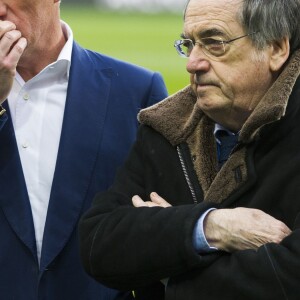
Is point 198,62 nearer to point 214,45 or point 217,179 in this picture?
point 214,45

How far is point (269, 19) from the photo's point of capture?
365cm

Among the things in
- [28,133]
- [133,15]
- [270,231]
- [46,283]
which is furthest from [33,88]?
[133,15]

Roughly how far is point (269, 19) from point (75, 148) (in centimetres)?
107

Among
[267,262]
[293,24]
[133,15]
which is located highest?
[293,24]

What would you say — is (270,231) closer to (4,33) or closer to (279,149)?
(279,149)

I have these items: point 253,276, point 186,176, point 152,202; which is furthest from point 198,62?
point 253,276

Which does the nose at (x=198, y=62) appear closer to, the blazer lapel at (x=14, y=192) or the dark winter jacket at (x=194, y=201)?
the dark winter jacket at (x=194, y=201)

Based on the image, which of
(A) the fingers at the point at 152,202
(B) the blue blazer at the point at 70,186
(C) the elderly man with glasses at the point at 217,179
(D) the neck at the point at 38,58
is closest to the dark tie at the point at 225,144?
(C) the elderly man with glasses at the point at 217,179

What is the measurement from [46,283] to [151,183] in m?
0.68

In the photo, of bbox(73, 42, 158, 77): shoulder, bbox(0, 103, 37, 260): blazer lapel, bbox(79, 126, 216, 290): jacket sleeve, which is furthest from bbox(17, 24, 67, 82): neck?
bbox(79, 126, 216, 290): jacket sleeve

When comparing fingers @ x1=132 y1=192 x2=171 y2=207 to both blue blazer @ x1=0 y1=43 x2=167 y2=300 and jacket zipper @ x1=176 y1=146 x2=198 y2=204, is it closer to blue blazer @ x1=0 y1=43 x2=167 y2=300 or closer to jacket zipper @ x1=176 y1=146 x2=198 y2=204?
jacket zipper @ x1=176 y1=146 x2=198 y2=204

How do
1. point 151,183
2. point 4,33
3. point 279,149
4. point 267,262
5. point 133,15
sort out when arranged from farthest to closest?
point 133,15 → point 4,33 → point 151,183 → point 279,149 → point 267,262

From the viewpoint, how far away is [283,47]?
3688mm

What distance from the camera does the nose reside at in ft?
12.1
